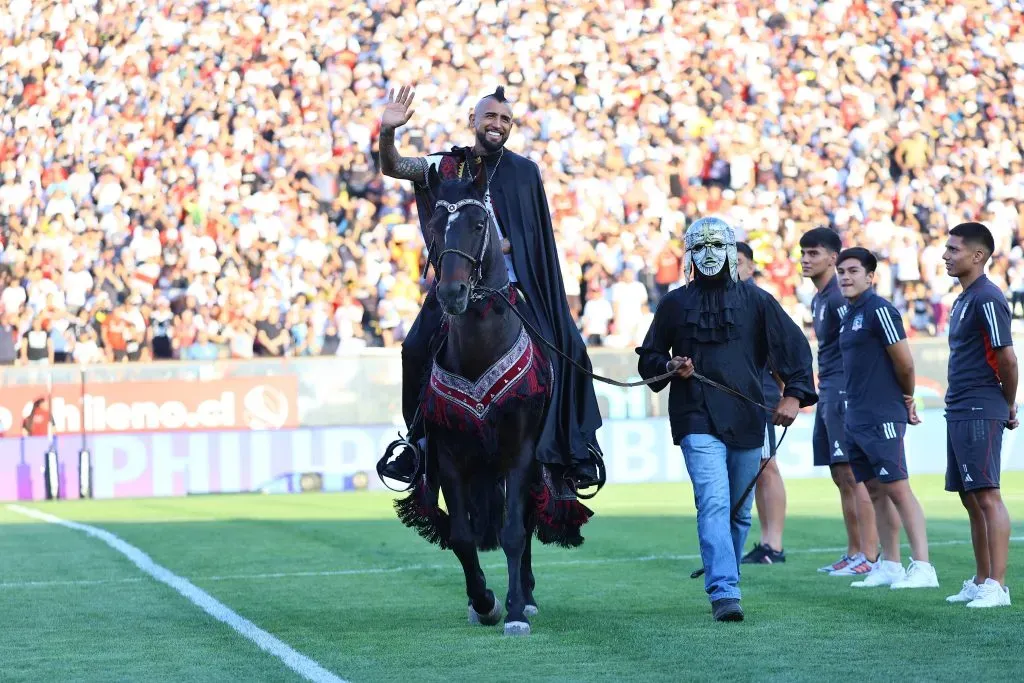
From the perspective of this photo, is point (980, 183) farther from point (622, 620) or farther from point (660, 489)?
point (622, 620)

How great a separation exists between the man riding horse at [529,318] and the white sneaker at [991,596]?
2058mm

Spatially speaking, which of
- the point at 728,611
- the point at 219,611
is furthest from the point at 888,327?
the point at 219,611

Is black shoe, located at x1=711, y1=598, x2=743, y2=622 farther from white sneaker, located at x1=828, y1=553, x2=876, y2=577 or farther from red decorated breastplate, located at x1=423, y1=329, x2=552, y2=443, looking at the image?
white sneaker, located at x1=828, y1=553, x2=876, y2=577

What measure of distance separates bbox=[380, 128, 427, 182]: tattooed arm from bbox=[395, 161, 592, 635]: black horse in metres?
0.10

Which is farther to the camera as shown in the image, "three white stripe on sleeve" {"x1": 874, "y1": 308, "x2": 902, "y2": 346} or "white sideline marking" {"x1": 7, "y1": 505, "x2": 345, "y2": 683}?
"three white stripe on sleeve" {"x1": 874, "y1": 308, "x2": 902, "y2": 346}

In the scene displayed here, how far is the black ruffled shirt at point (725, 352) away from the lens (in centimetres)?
844

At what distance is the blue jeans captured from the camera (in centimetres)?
834

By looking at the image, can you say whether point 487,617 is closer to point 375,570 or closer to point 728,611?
point 728,611

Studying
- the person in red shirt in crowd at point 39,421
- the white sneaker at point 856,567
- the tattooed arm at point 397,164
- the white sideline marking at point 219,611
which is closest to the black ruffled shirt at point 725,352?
the tattooed arm at point 397,164

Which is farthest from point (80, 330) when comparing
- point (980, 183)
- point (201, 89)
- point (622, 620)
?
point (622, 620)

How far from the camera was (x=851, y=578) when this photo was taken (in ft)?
34.9

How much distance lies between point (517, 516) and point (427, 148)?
18.8 metres

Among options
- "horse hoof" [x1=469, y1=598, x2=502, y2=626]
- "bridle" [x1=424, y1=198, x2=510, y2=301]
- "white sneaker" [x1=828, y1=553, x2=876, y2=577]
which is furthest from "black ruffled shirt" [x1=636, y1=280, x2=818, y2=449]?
"white sneaker" [x1=828, y1=553, x2=876, y2=577]

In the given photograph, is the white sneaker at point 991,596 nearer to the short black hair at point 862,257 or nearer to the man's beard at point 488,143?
the short black hair at point 862,257
